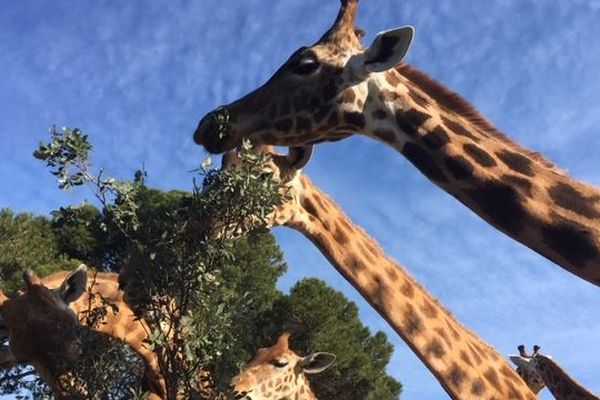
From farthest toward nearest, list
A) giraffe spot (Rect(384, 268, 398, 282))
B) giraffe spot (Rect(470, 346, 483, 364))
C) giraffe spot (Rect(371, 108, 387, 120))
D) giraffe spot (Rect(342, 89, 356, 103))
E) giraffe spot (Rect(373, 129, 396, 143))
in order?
1. giraffe spot (Rect(384, 268, 398, 282))
2. giraffe spot (Rect(470, 346, 483, 364))
3. giraffe spot (Rect(342, 89, 356, 103))
4. giraffe spot (Rect(371, 108, 387, 120))
5. giraffe spot (Rect(373, 129, 396, 143))

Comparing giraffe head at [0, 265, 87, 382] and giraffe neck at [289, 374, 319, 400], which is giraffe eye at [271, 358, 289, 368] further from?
giraffe head at [0, 265, 87, 382]

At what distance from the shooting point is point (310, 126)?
5750 millimetres

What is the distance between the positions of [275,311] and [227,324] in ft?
42.3

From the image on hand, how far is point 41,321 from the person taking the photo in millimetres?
8578

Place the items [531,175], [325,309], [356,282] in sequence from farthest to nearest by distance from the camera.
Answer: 1. [325,309]
2. [356,282]
3. [531,175]

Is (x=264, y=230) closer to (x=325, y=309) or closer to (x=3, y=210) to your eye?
(x=325, y=309)

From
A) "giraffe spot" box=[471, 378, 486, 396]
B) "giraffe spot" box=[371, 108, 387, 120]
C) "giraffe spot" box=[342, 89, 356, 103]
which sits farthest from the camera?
"giraffe spot" box=[471, 378, 486, 396]

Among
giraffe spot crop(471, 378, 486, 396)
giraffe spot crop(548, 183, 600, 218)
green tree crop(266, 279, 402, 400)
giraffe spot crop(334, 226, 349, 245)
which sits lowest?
giraffe spot crop(548, 183, 600, 218)

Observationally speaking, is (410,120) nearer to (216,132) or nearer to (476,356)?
(216,132)

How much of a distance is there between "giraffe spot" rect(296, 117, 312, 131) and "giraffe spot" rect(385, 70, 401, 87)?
641 mm

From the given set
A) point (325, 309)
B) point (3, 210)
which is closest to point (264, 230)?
point (325, 309)

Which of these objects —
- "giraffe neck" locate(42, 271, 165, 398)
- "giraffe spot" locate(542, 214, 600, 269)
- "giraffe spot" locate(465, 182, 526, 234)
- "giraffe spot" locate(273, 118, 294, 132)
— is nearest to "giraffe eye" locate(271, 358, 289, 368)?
"giraffe neck" locate(42, 271, 165, 398)

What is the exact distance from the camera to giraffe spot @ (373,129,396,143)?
5398mm

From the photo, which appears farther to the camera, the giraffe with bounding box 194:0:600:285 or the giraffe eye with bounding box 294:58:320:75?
the giraffe eye with bounding box 294:58:320:75
